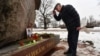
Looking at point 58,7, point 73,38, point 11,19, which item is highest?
point 58,7

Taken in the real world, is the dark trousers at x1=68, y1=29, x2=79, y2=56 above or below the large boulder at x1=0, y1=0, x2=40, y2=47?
below

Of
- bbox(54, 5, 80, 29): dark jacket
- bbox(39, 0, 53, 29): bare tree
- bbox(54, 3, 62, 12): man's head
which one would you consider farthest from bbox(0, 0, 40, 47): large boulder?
bbox(39, 0, 53, 29): bare tree

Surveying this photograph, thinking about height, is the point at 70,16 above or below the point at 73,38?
above

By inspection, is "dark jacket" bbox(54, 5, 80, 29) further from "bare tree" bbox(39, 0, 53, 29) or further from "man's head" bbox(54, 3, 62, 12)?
"bare tree" bbox(39, 0, 53, 29)

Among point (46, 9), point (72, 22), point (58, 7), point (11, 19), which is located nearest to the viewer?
point (11, 19)

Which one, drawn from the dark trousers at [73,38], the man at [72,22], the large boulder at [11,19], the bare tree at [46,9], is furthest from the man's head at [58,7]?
the bare tree at [46,9]

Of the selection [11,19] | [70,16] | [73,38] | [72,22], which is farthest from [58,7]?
[11,19]

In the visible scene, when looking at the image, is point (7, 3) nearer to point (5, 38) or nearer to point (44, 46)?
point (5, 38)

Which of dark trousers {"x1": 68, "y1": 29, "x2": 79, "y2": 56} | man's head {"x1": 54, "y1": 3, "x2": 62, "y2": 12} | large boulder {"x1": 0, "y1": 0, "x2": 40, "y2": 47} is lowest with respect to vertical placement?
dark trousers {"x1": 68, "y1": 29, "x2": 79, "y2": 56}

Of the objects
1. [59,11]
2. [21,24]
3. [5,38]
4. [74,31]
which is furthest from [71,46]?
[5,38]

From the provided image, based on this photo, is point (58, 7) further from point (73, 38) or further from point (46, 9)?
point (46, 9)

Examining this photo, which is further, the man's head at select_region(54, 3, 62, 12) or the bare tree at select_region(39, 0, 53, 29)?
the bare tree at select_region(39, 0, 53, 29)

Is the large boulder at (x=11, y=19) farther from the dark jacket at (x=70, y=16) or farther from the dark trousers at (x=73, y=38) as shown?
the dark trousers at (x=73, y=38)

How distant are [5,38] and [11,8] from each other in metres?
0.68
